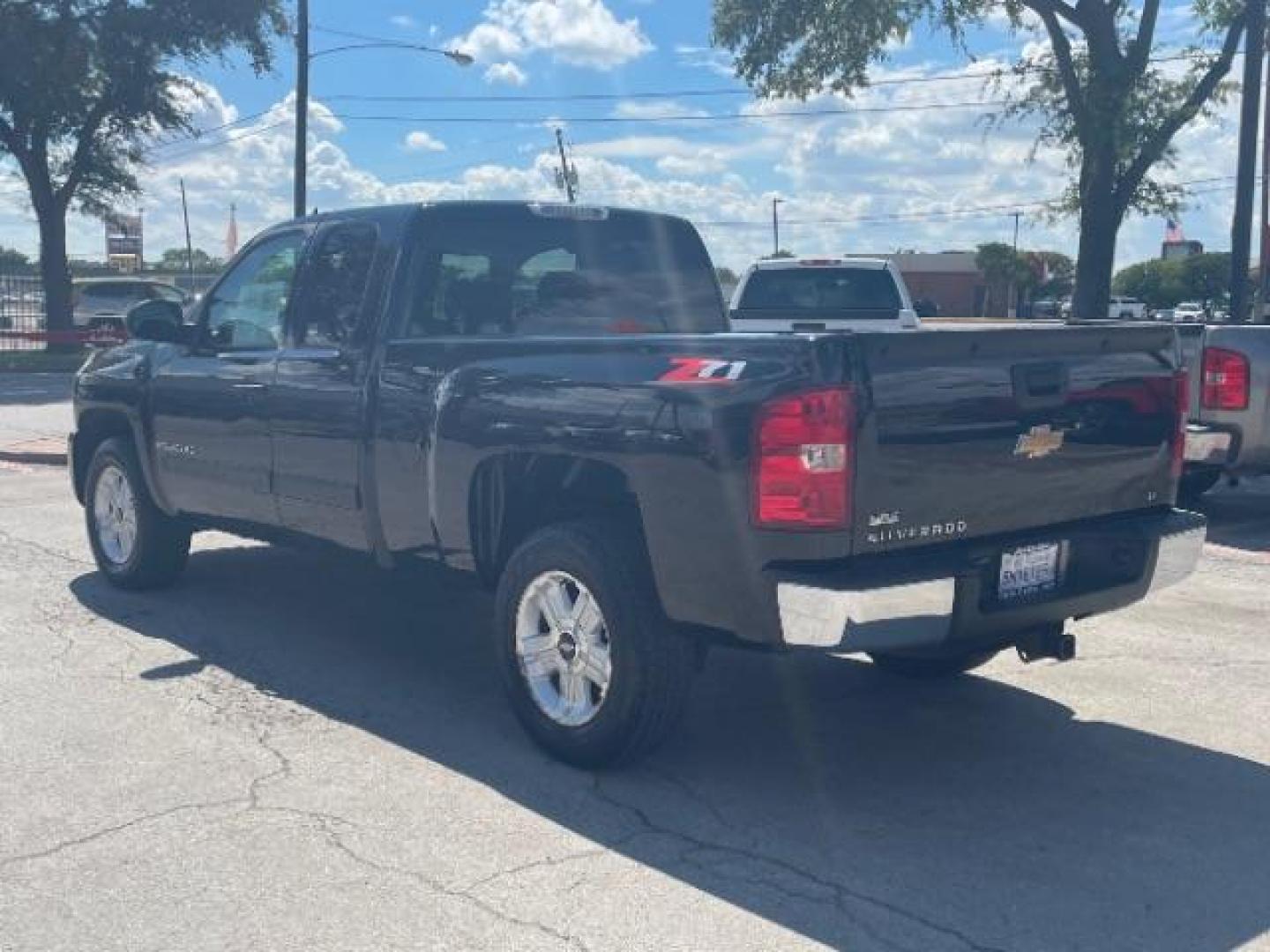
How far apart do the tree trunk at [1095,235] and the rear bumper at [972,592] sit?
55.7ft

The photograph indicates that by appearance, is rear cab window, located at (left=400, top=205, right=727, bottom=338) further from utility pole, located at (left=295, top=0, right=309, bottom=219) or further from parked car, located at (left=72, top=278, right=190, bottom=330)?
parked car, located at (left=72, top=278, right=190, bottom=330)

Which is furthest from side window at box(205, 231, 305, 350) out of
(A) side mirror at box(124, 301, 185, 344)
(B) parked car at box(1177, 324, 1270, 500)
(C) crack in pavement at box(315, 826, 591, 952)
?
(B) parked car at box(1177, 324, 1270, 500)

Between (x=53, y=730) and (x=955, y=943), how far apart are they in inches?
132

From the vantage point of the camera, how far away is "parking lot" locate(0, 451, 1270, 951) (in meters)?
3.83

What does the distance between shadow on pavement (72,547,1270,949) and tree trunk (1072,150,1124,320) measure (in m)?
16.4

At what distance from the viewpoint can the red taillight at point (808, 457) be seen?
4203 millimetres

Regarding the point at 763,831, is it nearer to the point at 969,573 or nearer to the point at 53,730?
the point at 969,573

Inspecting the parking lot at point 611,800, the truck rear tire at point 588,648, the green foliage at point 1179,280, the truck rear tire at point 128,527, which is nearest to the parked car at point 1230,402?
the parking lot at point 611,800

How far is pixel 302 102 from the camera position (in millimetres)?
26828

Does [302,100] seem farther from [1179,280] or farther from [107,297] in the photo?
[1179,280]

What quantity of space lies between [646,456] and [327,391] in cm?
192

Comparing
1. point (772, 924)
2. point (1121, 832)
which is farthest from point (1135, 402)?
point (772, 924)

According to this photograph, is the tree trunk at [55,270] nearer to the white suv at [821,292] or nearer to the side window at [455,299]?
the white suv at [821,292]

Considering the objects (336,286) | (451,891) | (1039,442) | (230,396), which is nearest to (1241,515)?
(1039,442)
